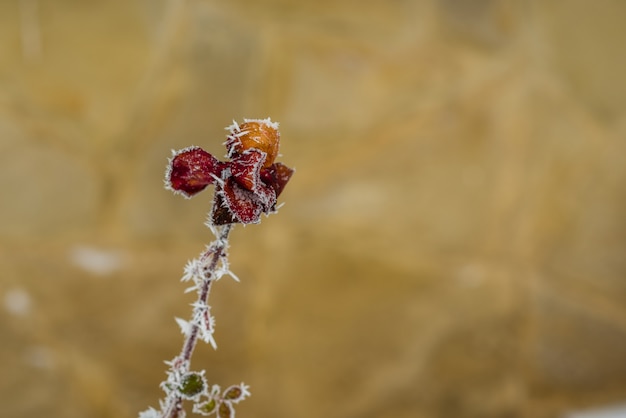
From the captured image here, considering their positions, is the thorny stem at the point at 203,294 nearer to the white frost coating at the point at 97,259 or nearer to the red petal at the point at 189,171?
the red petal at the point at 189,171

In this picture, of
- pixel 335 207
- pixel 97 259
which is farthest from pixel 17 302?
pixel 335 207

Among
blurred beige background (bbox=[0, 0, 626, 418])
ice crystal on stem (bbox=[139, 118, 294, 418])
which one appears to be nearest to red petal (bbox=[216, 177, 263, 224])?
ice crystal on stem (bbox=[139, 118, 294, 418])

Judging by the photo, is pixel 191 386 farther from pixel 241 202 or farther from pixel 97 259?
pixel 97 259

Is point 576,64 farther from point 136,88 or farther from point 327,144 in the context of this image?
point 136,88

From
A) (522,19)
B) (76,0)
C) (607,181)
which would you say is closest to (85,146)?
(76,0)

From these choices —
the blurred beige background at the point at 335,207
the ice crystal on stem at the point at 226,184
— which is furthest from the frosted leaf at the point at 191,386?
the blurred beige background at the point at 335,207

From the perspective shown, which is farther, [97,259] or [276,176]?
[97,259]
